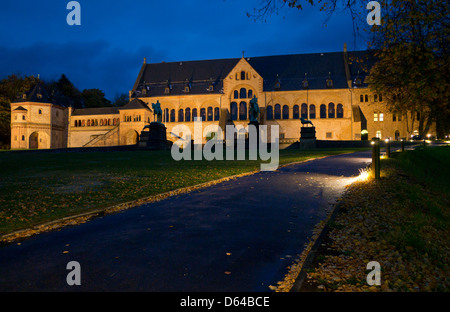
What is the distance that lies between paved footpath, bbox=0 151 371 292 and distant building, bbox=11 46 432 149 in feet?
170

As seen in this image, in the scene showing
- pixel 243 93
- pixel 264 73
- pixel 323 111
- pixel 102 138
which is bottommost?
pixel 102 138

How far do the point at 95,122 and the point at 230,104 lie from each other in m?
31.8

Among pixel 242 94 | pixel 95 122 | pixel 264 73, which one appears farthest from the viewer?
pixel 95 122

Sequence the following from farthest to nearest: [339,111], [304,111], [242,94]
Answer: [242,94] → [304,111] → [339,111]

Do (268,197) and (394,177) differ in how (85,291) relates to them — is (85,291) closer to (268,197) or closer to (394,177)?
(268,197)

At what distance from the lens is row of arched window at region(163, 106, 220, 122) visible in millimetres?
63188

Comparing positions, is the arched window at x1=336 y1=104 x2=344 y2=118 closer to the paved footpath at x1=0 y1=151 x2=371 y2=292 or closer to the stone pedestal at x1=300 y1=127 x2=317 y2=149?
the stone pedestal at x1=300 y1=127 x2=317 y2=149

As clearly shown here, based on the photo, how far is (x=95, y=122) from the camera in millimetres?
69688

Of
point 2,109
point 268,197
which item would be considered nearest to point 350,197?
point 268,197

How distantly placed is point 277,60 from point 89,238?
214 feet

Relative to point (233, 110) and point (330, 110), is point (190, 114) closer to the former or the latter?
point (233, 110)

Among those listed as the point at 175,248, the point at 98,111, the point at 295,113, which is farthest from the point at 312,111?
the point at 175,248

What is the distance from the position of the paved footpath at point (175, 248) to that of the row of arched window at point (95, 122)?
6556cm

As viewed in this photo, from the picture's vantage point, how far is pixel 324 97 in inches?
2313
